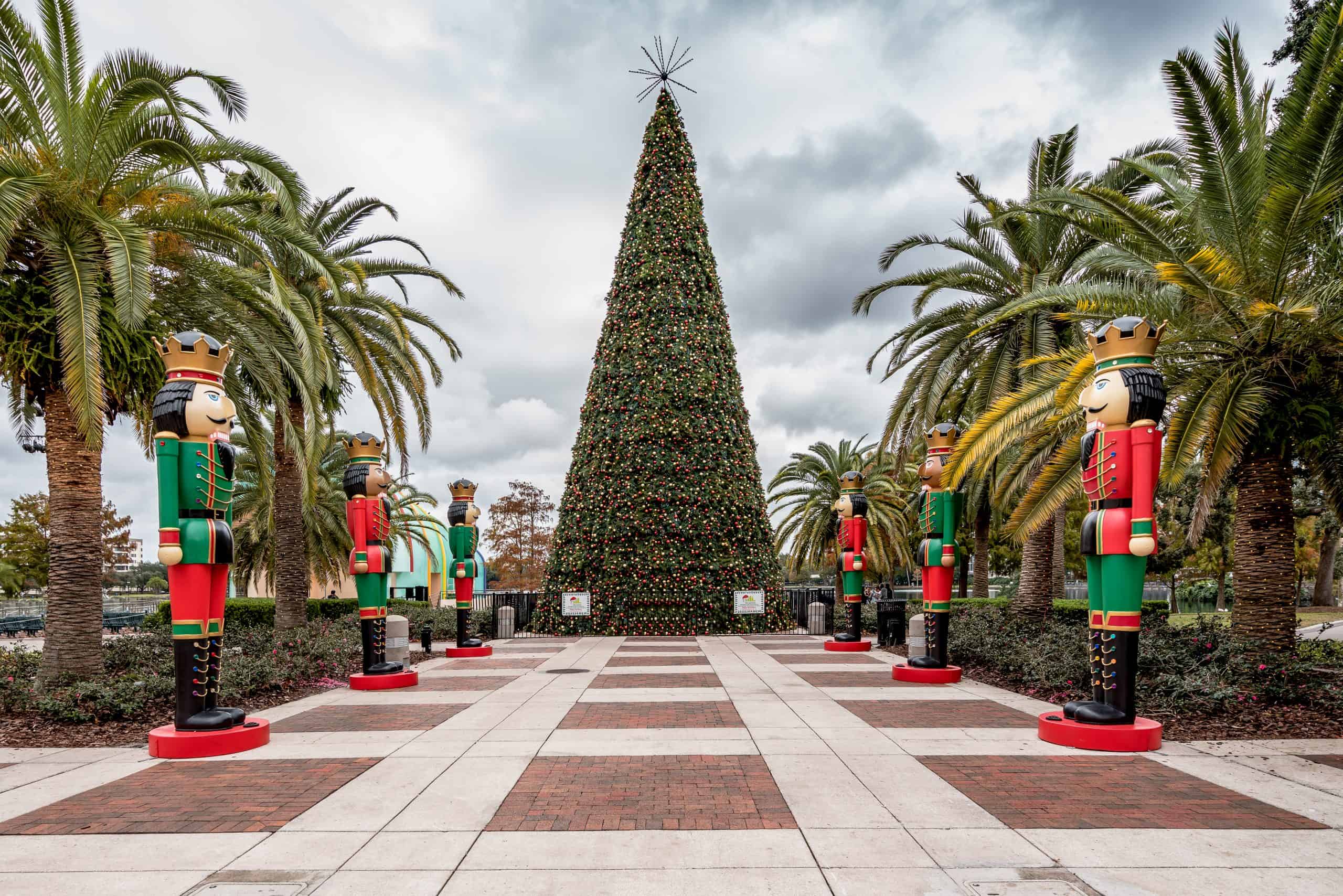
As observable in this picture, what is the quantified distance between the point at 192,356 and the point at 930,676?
999 cm

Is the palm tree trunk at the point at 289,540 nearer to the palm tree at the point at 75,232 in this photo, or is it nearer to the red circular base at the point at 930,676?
the palm tree at the point at 75,232

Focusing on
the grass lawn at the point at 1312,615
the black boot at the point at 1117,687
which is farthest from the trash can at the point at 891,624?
the black boot at the point at 1117,687

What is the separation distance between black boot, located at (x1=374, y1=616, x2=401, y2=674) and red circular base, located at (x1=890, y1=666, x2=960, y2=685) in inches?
286

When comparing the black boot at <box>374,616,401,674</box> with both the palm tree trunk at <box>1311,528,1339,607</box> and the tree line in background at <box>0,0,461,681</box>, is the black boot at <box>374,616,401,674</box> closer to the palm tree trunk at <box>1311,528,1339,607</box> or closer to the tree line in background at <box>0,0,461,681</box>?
the tree line in background at <box>0,0,461,681</box>

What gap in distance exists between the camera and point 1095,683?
300 inches

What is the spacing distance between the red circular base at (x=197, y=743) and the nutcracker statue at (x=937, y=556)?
8.45m

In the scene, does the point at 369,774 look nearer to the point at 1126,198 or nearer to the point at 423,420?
the point at 1126,198

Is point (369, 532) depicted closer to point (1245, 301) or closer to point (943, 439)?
point (943, 439)

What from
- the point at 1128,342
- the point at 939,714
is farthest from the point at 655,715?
the point at 1128,342

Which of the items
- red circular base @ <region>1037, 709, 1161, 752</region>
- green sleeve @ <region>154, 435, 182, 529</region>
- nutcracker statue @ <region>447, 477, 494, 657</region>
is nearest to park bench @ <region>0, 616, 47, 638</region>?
nutcracker statue @ <region>447, 477, 494, 657</region>

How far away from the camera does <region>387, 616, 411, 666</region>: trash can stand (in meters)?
11.9

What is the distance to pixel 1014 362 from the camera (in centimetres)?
1587

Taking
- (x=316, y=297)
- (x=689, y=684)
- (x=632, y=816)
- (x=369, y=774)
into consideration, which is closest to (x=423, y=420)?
(x=316, y=297)

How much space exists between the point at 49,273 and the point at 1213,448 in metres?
13.9
